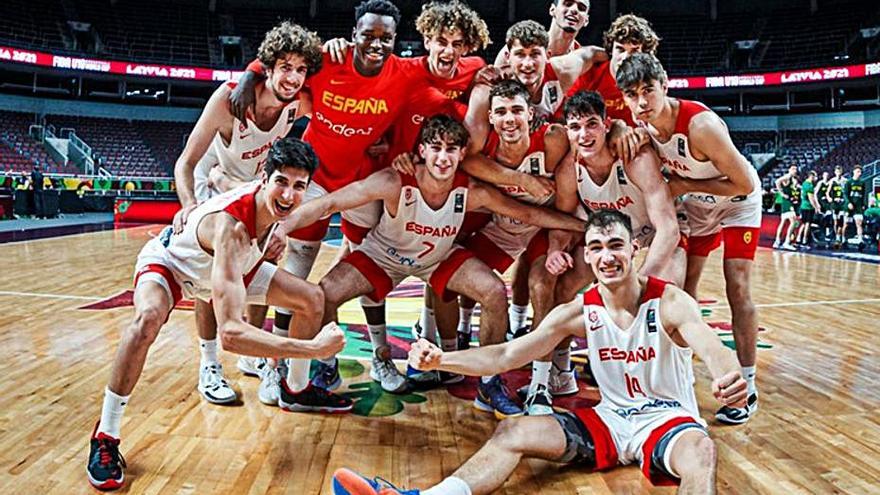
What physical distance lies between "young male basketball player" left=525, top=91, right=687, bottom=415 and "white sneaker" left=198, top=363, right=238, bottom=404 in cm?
172

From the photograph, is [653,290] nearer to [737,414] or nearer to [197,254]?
[737,414]

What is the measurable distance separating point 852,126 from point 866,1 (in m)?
4.92

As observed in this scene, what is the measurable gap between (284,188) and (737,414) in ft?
8.85

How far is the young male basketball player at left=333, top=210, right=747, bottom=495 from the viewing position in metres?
2.66

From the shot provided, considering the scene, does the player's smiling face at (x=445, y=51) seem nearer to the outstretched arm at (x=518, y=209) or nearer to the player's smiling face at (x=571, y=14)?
the outstretched arm at (x=518, y=209)

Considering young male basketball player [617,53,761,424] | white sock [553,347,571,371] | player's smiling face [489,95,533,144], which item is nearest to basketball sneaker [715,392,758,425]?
young male basketball player [617,53,761,424]

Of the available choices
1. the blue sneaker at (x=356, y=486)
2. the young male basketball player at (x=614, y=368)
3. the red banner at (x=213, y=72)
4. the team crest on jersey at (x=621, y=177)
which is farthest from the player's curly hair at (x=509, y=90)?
the red banner at (x=213, y=72)

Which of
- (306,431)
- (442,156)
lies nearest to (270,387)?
(306,431)

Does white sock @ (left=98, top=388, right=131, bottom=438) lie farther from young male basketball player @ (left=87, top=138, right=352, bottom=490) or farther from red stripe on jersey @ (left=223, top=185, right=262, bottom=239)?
red stripe on jersey @ (left=223, top=185, right=262, bottom=239)

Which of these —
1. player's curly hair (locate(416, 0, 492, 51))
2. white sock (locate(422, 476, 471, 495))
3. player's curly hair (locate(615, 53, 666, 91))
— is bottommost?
white sock (locate(422, 476, 471, 495))

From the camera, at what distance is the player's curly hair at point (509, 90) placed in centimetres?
376

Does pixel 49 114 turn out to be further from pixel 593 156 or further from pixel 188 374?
pixel 593 156

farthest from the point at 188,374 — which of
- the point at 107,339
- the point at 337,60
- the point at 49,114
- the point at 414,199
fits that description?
the point at 49,114

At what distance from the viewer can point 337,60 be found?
13.5 ft
